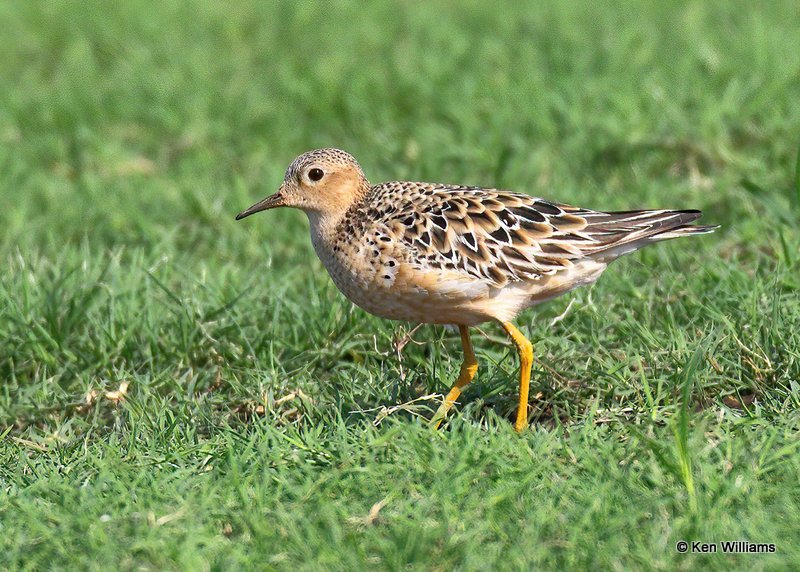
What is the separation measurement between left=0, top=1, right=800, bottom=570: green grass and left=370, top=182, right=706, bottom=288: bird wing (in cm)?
56

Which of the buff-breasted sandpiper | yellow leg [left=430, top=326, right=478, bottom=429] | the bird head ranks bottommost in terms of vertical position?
yellow leg [left=430, top=326, right=478, bottom=429]

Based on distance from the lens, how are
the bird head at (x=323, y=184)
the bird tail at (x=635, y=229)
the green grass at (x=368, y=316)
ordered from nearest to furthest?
the green grass at (x=368, y=316)
the bird tail at (x=635, y=229)
the bird head at (x=323, y=184)

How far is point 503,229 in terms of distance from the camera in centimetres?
575

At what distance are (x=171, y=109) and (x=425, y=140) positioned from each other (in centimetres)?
239

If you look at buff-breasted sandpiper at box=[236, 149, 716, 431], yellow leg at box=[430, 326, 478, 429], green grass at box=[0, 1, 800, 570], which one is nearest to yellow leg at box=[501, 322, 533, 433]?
buff-breasted sandpiper at box=[236, 149, 716, 431]

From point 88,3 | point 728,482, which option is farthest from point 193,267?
point 88,3

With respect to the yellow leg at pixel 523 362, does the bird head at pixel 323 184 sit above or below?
above

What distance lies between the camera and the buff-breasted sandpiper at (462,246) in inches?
217

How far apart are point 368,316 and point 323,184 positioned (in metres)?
0.92

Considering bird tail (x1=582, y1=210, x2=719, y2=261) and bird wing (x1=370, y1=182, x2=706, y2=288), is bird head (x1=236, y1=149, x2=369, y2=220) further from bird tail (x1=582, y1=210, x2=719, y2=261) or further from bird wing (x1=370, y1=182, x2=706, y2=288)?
bird tail (x1=582, y1=210, x2=719, y2=261)

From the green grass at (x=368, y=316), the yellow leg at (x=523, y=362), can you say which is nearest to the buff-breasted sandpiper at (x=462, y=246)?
the yellow leg at (x=523, y=362)

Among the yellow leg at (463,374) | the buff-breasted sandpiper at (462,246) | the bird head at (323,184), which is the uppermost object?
the bird head at (323,184)

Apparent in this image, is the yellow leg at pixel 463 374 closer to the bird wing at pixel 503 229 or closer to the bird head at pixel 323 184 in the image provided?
the bird wing at pixel 503 229

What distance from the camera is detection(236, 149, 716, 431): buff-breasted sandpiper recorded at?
18.1ft
